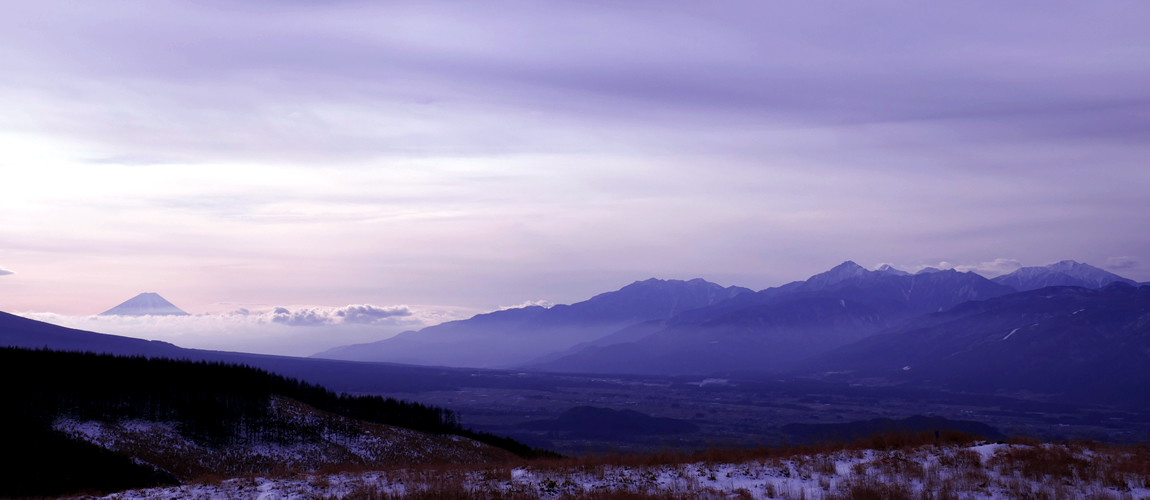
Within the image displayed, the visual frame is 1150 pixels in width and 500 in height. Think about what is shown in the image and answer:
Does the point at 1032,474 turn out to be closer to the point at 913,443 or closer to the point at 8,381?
the point at 913,443

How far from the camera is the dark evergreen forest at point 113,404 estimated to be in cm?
6200

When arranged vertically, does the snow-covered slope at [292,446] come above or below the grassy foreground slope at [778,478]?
below

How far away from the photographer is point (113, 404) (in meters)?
83.4

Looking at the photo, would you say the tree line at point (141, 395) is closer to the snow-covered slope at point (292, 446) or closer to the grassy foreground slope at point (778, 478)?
the snow-covered slope at point (292, 446)

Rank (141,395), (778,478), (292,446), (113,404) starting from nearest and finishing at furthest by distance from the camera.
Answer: (778,478), (292,446), (113,404), (141,395)

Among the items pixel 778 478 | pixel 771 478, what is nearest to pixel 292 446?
pixel 771 478

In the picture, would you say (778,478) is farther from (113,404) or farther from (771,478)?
(113,404)

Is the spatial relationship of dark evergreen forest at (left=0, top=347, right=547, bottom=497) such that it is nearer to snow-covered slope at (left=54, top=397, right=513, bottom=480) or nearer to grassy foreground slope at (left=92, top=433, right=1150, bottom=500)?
snow-covered slope at (left=54, top=397, right=513, bottom=480)

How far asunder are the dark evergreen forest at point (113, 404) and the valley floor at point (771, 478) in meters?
38.3

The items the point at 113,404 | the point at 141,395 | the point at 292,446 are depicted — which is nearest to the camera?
the point at 292,446

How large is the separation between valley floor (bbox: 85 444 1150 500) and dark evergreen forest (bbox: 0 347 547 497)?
3829 centimetres

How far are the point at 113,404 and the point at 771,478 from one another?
8287cm

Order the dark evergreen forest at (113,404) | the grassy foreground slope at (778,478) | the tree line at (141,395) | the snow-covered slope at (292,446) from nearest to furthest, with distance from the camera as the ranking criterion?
1. the grassy foreground slope at (778,478)
2. the dark evergreen forest at (113,404)
3. the snow-covered slope at (292,446)
4. the tree line at (141,395)

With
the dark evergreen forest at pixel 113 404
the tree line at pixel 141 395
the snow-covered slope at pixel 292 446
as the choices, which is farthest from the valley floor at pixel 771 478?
the tree line at pixel 141 395
